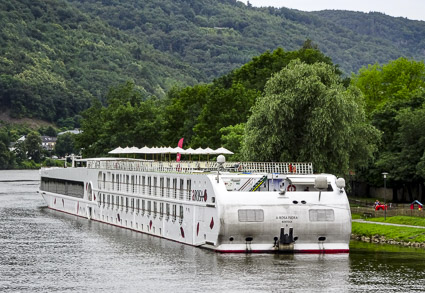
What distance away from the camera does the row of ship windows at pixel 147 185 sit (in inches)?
2609

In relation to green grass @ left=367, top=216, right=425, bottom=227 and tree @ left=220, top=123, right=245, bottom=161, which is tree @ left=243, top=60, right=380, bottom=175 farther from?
tree @ left=220, top=123, right=245, bottom=161

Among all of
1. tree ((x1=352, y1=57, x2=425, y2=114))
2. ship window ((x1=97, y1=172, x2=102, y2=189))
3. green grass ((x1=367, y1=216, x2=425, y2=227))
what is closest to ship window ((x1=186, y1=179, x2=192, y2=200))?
green grass ((x1=367, y1=216, x2=425, y2=227))

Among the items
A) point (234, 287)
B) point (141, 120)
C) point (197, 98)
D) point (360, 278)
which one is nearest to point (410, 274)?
point (360, 278)

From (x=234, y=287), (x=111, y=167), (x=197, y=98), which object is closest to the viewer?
(x=234, y=287)

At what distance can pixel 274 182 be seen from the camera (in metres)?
62.0

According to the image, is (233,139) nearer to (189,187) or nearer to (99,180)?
(99,180)

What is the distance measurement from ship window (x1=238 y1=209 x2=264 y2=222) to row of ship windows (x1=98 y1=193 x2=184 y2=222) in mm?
9886

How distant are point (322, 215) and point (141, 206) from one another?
2257 centimetres

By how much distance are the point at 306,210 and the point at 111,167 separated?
109ft

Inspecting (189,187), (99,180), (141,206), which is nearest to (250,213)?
Answer: (189,187)

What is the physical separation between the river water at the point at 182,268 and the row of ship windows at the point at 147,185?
3998 millimetres

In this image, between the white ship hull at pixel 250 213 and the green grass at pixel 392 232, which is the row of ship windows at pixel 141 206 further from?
the green grass at pixel 392 232

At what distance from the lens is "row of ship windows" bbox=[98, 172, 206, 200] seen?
2609 inches

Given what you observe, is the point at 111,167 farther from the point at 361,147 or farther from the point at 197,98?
the point at 197,98
